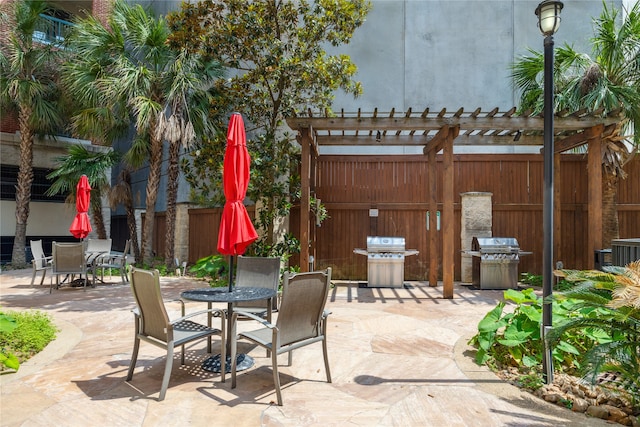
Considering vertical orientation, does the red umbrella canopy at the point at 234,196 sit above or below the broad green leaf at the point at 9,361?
above

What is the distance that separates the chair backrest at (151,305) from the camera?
3086mm

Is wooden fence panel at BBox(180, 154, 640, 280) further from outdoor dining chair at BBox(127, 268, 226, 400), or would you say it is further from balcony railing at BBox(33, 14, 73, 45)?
balcony railing at BBox(33, 14, 73, 45)

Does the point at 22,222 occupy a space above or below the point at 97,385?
above

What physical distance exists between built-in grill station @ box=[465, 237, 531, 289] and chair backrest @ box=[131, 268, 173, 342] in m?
6.63

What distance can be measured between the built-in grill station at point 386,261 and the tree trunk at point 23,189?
10208 mm

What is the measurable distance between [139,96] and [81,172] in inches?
146

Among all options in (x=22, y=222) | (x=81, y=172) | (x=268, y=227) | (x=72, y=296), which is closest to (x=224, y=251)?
(x=268, y=227)

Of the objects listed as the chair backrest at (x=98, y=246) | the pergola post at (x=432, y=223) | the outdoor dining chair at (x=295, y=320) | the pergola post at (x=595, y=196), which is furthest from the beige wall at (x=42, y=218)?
the pergola post at (x=595, y=196)

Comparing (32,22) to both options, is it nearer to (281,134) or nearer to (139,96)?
(139,96)

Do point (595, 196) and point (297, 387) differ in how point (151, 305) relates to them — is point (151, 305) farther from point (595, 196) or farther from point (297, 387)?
point (595, 196)

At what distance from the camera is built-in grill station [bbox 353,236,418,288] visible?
8.16 metres

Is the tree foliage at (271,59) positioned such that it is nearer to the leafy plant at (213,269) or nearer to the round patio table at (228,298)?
the leafy plant at (213,269)

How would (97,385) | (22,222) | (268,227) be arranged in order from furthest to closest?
1. (22,222)
2. (268,227)
3. (97,385)

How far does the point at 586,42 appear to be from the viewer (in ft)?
35.2
